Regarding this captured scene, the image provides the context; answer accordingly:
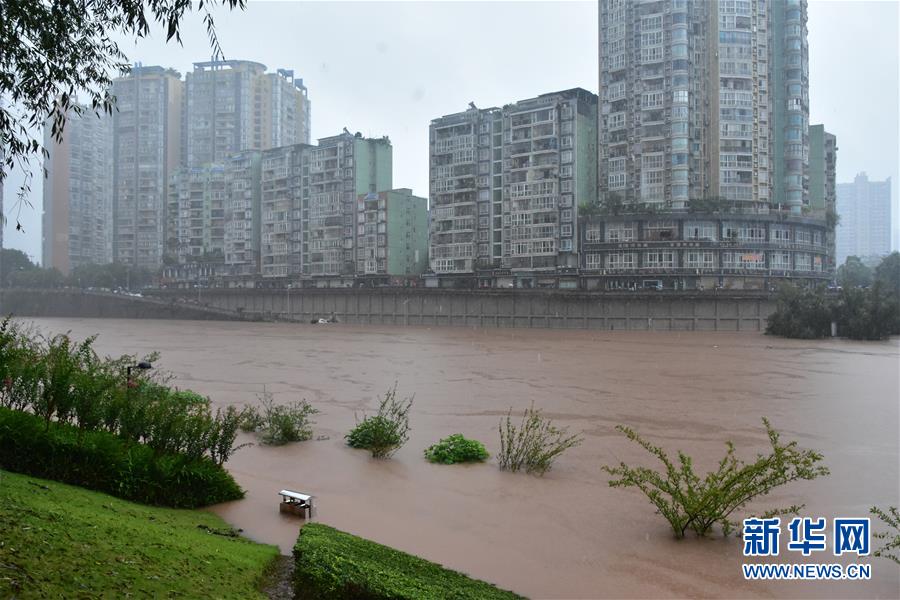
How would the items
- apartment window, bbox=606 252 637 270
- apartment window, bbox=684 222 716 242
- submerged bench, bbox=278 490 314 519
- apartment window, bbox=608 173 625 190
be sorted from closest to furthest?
submerged bench, bbox=278 490 314 519 → apartment window, bbox=684 222 716 242 → apartment window, bbox=606 252 637 270 → apartment window, bbox=608 173 625 190

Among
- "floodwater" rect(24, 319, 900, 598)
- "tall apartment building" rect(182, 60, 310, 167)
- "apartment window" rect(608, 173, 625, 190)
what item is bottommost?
"floodwater" rect(24, 319, 900, 598)

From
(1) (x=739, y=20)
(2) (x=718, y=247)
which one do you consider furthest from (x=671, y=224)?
(1) (x=739, y=20)

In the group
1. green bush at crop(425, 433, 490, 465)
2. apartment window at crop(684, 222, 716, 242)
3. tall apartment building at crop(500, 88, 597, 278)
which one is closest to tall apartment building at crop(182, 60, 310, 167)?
tall apartment building at crop(500, 88, 597, 278)

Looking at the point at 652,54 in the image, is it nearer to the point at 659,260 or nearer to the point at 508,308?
the point at 659,260

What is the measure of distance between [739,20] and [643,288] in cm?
2891

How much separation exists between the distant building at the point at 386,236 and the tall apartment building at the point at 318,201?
2.33 meters

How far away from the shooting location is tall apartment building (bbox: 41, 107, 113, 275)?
10975 centimetres

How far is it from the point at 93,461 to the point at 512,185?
65428mm

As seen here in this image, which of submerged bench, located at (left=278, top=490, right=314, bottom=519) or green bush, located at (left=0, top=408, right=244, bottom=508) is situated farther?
submerged bench, located at (left=278, top=490, right=314, bottom=519)

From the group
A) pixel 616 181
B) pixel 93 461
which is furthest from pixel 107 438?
pixel 616 181

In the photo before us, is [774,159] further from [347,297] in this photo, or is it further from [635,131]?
[347,297]

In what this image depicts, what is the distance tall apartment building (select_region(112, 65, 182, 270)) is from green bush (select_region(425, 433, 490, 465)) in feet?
375

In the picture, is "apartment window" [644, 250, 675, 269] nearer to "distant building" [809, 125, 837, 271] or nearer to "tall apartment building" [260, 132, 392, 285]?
"distant building" [809, 125, 837, 271]

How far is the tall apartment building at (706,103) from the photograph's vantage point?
60.5 meters
